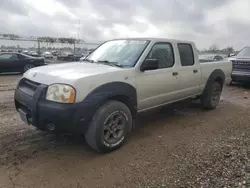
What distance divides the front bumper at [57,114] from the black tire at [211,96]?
3.76m

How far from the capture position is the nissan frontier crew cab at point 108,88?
10.8ft

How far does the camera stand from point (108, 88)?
3621mm

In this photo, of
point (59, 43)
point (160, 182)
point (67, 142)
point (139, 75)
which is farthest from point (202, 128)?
point (59, 43)

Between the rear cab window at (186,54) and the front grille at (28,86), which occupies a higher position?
the rear cab window at (186,54)

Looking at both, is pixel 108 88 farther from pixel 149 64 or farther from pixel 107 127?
pixel 149 64

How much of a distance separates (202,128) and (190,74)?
48.1 inches

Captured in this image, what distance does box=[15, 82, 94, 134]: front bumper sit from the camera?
3.22 m

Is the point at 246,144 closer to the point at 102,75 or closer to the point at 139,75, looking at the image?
the point at 139,75

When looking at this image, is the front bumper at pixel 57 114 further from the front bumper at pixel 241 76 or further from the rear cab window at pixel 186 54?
the front bumper at pixel 241 76

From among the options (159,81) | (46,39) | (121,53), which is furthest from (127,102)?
(46,39)

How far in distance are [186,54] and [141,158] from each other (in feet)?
9.32

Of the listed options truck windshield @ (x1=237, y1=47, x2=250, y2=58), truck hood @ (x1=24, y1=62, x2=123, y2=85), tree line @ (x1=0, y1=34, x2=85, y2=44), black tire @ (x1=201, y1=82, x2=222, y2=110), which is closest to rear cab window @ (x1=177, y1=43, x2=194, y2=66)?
black tire @ (x1=201, y1=82, x2=222, y2=110)

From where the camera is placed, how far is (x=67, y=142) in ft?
13.6

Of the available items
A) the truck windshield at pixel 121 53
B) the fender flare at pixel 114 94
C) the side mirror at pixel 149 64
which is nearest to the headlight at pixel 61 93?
the fender flare at pixel 114 94
